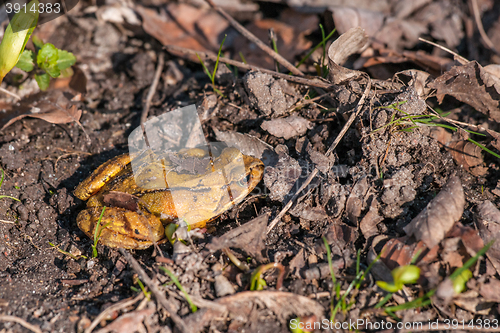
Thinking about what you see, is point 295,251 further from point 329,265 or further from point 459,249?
point 459,249

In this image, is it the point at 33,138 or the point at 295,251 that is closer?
the point at 295,251

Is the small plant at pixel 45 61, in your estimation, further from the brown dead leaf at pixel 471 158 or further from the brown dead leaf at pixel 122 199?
the brown dead leaf at pixel 471 158

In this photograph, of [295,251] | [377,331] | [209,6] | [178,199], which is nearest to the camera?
[377,331]

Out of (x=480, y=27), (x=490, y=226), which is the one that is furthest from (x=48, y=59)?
(x=480, y=27)

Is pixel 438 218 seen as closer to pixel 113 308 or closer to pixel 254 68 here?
pixel 254 68

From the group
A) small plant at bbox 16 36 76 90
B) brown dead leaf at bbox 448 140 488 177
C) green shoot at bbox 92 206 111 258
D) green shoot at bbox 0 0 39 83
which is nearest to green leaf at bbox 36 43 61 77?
small plant at bbox 16 36 76 90

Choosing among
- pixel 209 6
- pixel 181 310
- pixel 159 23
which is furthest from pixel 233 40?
pixel 181 310

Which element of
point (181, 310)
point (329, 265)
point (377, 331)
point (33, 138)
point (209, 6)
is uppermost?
point (209, 6)
